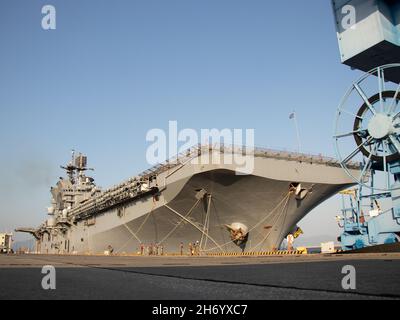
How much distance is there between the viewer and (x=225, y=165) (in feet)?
75.5

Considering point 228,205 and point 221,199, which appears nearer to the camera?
point 221,199

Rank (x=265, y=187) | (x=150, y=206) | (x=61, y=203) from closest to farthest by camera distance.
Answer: (x=265, y=187), (x=150, y=206), (x=61, y=203)

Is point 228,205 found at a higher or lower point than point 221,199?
lower

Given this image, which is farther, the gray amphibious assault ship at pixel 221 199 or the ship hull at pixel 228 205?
the ship hull at pixel 228 205

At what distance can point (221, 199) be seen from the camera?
84.3 ft

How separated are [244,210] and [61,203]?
40.5 metres

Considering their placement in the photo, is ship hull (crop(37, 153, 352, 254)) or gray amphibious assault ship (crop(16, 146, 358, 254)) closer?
gray amphibious assault ship (crop(16, 146, 358, 254))

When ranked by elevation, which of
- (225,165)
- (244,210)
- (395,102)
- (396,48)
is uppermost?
(396,48)

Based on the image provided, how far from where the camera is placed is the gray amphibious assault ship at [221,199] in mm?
24320

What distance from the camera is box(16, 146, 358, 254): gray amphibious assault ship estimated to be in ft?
79.8
